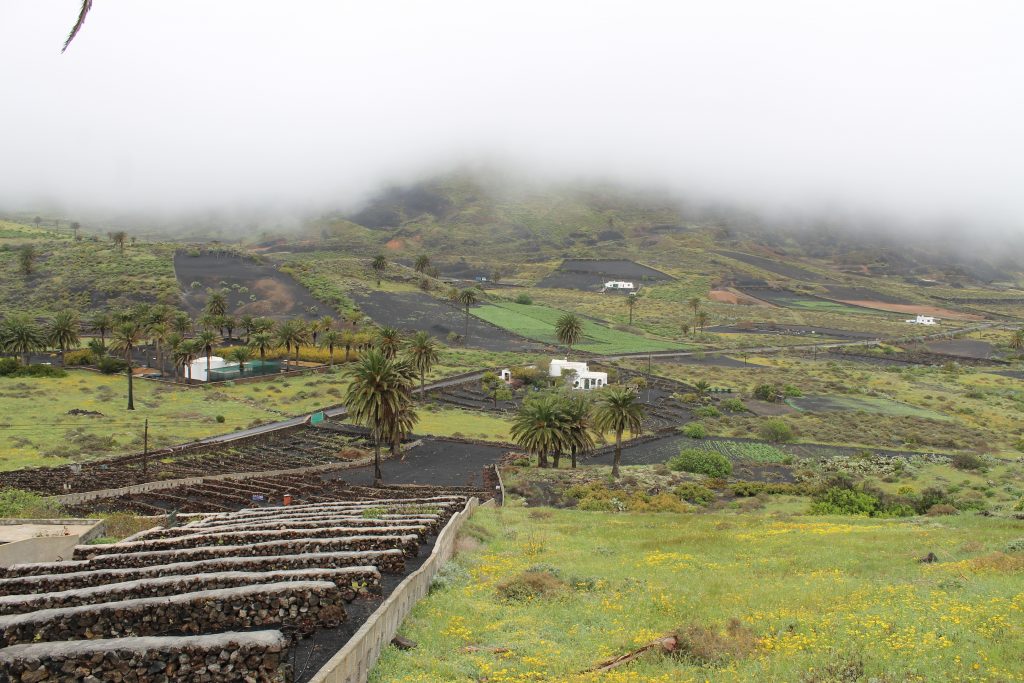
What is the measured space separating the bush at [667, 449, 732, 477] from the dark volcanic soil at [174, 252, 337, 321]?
297 feet

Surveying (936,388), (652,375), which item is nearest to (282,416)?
(652,375)

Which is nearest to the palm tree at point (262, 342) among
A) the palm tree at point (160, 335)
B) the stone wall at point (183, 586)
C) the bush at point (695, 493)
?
the palm tree at point (160, 335)

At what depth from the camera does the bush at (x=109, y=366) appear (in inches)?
3433

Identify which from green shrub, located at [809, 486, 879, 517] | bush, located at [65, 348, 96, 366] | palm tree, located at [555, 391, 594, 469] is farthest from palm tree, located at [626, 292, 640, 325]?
green shrub, located at [809, 486, 879, 517]

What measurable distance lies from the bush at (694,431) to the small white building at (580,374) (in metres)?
22.8

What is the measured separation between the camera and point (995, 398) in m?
100

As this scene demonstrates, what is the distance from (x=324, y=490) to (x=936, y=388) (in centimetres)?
9987

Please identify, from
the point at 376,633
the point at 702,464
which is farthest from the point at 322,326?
the point at 376,633

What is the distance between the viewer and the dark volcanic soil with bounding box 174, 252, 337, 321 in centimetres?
13175

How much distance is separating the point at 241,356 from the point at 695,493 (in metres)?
67.5

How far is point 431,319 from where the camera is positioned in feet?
468

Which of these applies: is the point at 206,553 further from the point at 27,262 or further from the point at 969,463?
the point at 27,262

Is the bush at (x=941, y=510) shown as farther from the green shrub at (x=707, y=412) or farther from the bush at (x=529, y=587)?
the green shrub at (x=707, y=412)

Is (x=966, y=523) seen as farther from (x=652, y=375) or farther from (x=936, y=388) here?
(x=936, y=388)
